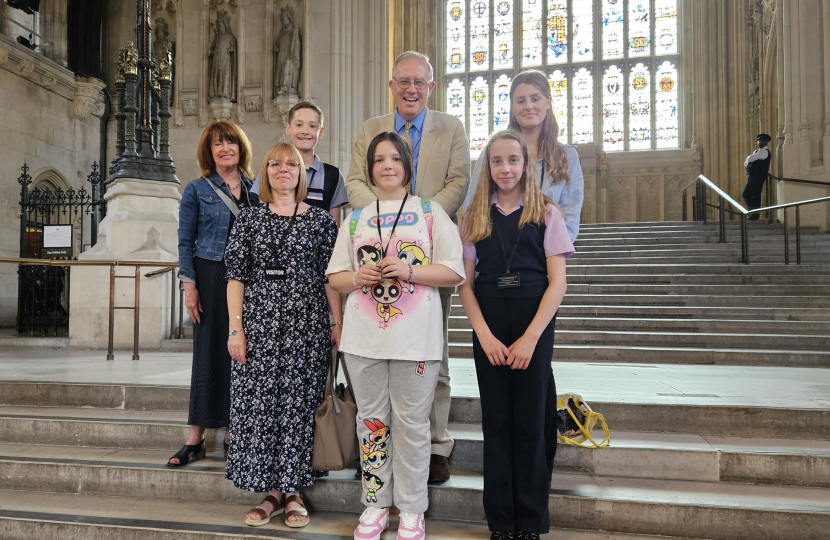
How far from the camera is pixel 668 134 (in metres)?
18.2

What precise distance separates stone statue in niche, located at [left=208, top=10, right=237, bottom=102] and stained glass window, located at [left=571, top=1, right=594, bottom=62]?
10.5 metres

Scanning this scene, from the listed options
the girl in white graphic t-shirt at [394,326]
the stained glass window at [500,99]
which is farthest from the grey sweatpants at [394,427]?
the stained glass window at [500,99]

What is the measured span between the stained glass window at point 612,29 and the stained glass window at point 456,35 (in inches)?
169

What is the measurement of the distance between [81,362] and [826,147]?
11526 millimetres

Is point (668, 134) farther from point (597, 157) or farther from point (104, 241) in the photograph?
point (104, 241)

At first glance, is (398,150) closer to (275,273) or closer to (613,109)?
(275,273)

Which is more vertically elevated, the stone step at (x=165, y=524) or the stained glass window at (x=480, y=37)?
the stained glass window at (x=480, y=37)

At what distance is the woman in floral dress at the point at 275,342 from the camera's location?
8.82ft

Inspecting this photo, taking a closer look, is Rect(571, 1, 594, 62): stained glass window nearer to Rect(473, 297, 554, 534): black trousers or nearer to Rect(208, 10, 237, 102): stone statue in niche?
Rect(208, 10, 237, 102): stone statue in niche

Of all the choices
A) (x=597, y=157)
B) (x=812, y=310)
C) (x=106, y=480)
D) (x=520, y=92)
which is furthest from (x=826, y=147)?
(x=106, y=480)

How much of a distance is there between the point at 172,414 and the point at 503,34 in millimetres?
18328

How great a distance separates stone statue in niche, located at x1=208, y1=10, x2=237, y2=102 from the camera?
540 inches

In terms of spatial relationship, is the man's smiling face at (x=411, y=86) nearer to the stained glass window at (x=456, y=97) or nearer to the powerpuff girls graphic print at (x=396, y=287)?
the powerpuff girls graphic print at (x=396, y=287)

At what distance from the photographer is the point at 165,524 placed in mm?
2766
